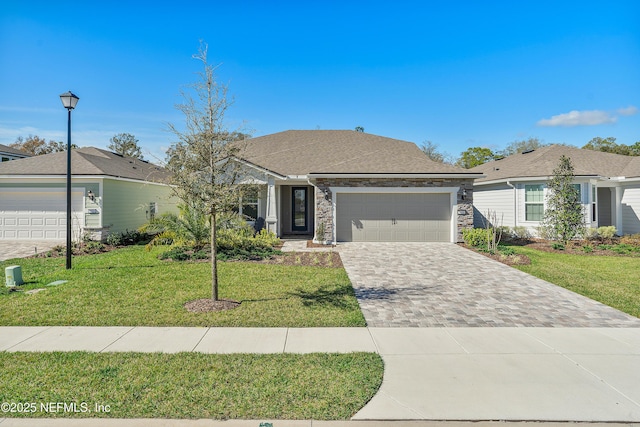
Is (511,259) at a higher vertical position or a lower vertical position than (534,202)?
lower

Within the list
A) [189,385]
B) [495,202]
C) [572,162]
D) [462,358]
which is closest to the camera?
[189,385]

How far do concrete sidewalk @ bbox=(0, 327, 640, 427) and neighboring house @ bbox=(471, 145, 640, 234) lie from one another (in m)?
12.3

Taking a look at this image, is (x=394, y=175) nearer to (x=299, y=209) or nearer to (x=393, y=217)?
(x=393, y=217)

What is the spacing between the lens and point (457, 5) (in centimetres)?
1248

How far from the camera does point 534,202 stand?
16.1m

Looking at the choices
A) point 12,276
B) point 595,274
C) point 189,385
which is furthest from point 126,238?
point 595,274

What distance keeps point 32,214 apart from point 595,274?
2134cm

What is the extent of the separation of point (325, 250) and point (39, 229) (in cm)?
1296

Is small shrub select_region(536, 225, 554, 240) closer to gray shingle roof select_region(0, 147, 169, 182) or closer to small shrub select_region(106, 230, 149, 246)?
gray shingle roof select_region(0, 147, 169, 182)

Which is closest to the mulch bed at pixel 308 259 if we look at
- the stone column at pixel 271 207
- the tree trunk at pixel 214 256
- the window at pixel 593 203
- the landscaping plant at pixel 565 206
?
the stone column at pixel 271 207

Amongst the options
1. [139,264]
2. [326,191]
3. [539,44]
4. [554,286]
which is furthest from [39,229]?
[539,44]


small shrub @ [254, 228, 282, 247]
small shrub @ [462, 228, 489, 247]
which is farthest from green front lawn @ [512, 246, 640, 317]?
small shrub @ [254, 228, 282, 247]

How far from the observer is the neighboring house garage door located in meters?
14.7

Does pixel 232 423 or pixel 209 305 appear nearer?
pixel 232 423
